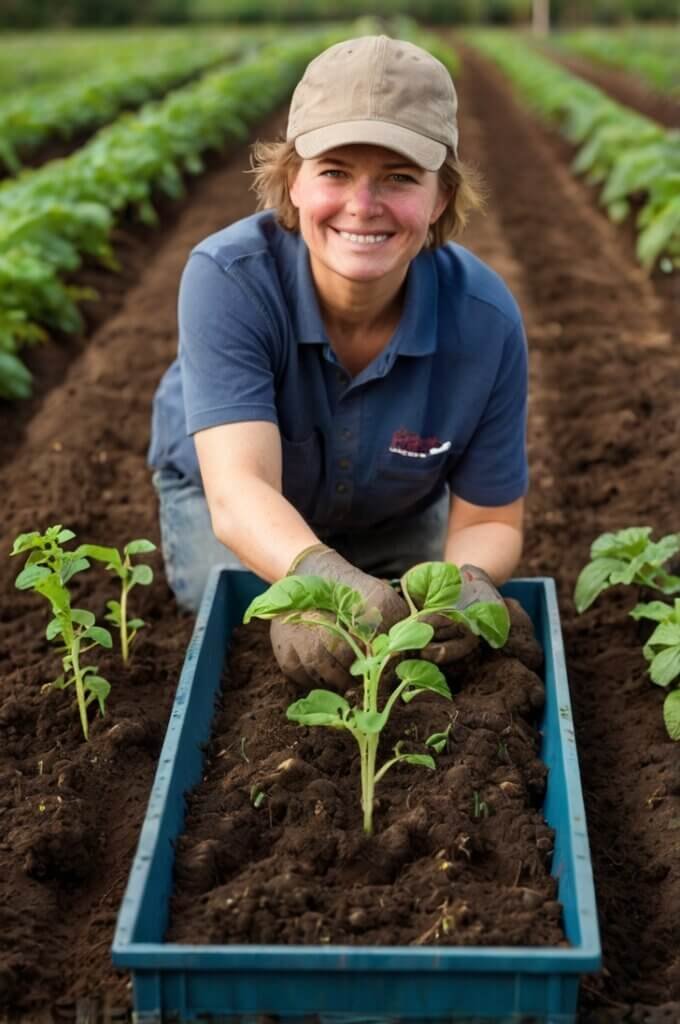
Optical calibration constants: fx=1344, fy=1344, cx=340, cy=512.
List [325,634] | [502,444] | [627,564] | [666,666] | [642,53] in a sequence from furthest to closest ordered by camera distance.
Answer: [642,53] < [627,564] < [502,444] < [666,666] < [325,634]

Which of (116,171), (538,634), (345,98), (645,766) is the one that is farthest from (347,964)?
(116,171)

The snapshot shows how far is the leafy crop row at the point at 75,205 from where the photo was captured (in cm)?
587

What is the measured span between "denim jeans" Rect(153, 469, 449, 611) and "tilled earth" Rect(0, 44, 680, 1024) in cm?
13

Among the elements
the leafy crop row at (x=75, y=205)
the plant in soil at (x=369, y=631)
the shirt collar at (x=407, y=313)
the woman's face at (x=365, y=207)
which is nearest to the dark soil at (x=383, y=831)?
the plant in soil at (x=369, y=631)

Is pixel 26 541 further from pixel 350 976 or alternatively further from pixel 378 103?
pixel 350 976

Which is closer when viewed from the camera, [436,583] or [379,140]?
[436,583]

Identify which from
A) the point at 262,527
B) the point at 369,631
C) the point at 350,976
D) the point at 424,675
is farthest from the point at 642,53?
the point at 350,976

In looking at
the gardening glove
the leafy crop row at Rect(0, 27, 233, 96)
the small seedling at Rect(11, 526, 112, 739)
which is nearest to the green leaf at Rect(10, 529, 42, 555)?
the small seedling at Rect(11, 526, 112, 739)

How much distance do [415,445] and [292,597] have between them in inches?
40.7

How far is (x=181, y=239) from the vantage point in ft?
28.4

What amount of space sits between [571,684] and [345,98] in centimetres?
155

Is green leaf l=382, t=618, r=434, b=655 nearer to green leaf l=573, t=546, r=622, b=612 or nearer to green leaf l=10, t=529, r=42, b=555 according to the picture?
green leaf l=10, t=529, r=42, b=555

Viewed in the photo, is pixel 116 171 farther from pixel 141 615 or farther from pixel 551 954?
pixel 551 954

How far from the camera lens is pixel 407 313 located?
3.19m
